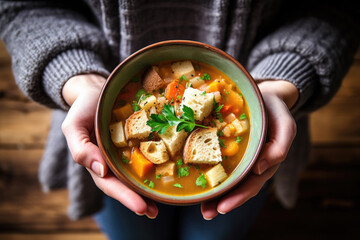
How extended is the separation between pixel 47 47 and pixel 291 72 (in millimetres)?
1046

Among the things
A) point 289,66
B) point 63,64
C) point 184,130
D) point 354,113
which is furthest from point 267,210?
point 63,64

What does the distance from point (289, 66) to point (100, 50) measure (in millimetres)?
843

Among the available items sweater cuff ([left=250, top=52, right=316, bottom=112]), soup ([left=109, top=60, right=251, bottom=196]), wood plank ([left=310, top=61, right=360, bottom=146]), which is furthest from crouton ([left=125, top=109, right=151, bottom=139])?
wood plank ([left=310, top=61, right=360, bottom=146])

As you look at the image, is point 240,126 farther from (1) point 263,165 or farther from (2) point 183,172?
(2) point 183,172

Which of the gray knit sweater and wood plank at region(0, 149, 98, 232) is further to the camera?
wood plank at region(0, 149, 98, 232)

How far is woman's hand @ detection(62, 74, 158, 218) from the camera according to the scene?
1.04 meters

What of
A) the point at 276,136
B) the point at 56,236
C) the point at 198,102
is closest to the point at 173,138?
the point at 198,102

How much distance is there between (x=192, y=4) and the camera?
4.59 feet

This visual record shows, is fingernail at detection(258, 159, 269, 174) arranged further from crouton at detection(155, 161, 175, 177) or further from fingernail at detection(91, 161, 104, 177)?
fingernail at detection(91, 161, 104, 177)

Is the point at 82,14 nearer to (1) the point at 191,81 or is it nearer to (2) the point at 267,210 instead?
(1) the point at 191,81

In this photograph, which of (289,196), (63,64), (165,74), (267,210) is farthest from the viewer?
(267,210)

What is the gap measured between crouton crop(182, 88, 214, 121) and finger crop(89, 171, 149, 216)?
0.34m

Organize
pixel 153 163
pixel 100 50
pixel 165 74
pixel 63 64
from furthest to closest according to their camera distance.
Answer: pixel 100 50, pixel 63 64, pixel 165 74, pixel 153 163

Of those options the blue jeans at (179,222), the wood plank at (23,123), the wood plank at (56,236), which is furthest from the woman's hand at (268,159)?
the wood plank at (23,123)
